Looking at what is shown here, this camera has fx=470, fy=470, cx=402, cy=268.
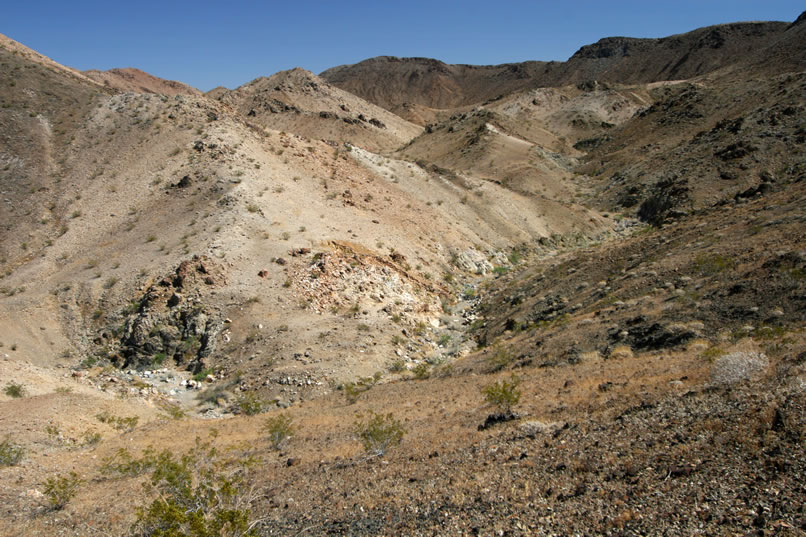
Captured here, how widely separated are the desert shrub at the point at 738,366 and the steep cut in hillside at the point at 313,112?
6139cm

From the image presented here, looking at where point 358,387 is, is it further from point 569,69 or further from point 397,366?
point 569,69

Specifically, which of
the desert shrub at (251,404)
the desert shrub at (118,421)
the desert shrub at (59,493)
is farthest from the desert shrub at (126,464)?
the desert shrub at (251,404)

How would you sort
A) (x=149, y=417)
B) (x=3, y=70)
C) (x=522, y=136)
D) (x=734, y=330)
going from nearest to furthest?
(x=734, y=330)
(x=149, y=417)
(x=3, y=70)
(x=522, y=136)

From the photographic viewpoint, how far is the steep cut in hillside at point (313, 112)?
7081 centimetres

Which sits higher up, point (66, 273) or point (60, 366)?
point (66, 273)

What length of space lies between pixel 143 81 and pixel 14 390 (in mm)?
143045

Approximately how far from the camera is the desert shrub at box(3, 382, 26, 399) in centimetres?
1259

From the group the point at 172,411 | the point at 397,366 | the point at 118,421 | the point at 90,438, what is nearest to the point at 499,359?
the point at 397,366

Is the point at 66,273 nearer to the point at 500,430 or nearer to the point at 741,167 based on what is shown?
the point at 500,430

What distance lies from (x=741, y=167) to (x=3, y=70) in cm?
5017

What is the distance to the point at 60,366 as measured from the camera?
16078mm

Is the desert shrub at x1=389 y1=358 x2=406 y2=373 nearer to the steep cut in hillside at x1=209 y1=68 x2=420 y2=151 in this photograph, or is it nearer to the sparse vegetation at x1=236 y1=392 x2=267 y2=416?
the sparse vegetation at x1=236 y1=392 x2=267 y2=416

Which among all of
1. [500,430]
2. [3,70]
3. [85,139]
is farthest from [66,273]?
[3,70]

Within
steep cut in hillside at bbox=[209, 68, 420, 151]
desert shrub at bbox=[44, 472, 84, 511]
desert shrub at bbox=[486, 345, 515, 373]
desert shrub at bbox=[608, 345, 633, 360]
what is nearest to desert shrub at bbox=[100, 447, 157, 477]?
desert shrub at bbox=[44, 472, 84, 511]
